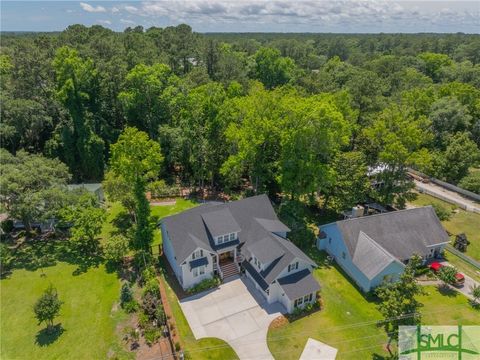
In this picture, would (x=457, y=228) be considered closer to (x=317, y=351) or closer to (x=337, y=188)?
(x=337, y=188)

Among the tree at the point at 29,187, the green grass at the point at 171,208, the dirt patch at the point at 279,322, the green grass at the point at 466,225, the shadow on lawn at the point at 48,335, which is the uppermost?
the tree at the point at 29,187

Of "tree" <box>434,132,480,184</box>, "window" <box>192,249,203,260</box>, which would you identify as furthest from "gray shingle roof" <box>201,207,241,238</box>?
"tree" <box>434,132,480,184</box>

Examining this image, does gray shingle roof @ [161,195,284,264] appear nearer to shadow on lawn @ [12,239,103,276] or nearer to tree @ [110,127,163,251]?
tree @ [110,127,163,251]

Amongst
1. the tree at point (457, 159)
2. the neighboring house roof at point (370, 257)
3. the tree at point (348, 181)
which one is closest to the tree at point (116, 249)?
the neighboring house roof at point (370, 257)

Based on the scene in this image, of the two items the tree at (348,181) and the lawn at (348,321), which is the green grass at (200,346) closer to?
the lawn at (348,321)

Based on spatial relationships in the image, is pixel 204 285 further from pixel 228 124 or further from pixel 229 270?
pixel 228 124

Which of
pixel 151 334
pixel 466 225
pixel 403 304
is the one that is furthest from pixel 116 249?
pixel 466 225
